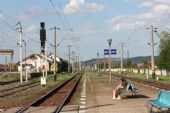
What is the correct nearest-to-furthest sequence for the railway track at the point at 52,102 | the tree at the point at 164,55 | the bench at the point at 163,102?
1. the bench at the point at 163,102
2. the railway track at the point at 52,102
3. the tree at the point at 164,55

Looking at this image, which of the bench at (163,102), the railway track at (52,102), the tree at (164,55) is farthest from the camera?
the tree at (164,55)

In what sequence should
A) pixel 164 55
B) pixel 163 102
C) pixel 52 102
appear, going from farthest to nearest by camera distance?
pixel 164 55 → pixel 52 102 → pixel 163 102

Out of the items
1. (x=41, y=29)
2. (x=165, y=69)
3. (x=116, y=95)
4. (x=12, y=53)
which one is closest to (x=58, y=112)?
(x=116, y=95)

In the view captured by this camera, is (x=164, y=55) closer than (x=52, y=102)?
No

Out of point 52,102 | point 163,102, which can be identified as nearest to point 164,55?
point 52,102

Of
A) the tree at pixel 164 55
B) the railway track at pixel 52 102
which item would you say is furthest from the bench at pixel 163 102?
the tree at pixel 164 55

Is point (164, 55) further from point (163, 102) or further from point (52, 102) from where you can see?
point (163, 102)

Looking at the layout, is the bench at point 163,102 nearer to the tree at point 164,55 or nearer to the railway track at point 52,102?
the railway track at point 52,102

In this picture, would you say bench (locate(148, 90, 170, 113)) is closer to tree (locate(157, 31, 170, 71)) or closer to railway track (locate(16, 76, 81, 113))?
railway track (locate(16, 76, 81, 113))

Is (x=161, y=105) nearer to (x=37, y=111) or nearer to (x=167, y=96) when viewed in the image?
(x=167, y=96)

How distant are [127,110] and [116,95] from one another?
23.1ft

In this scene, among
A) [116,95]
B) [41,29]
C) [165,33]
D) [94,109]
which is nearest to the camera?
[94,109]

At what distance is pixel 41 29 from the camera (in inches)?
2827

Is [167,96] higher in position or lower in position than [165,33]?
lower
